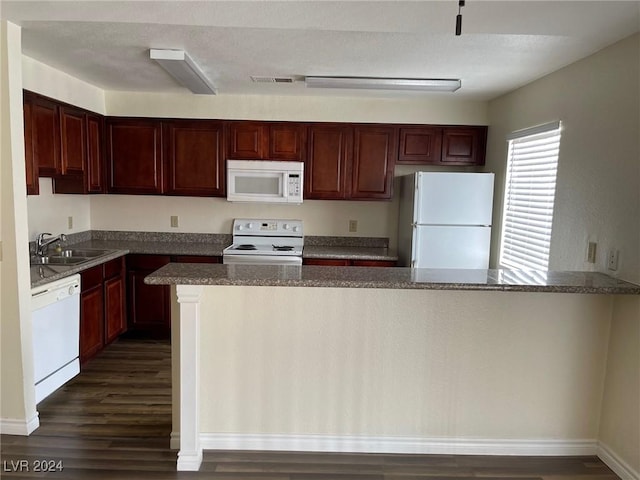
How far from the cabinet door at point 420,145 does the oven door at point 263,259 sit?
55.6 inches

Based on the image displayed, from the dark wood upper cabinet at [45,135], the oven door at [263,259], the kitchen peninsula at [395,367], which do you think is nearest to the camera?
the kitchen peninsula at [395,367]

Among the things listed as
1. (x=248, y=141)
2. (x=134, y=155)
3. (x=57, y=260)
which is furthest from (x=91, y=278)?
(x=248, y=141)

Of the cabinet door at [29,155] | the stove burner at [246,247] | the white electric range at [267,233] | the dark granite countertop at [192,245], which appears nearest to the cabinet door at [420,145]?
the dark granite countertop at [192,245]

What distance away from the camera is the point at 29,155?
9.36 feet

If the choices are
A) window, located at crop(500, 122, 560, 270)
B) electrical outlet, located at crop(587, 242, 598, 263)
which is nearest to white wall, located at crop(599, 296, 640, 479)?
electrical outlet, located at crop(587, 242, 598, 263)

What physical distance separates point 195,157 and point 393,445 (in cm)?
307

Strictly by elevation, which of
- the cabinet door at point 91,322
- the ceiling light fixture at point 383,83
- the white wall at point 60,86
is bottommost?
the cabinet door at point 91,322

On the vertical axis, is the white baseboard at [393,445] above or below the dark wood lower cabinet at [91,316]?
below

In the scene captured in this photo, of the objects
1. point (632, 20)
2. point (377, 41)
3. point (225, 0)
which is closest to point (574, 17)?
point (632, 20)

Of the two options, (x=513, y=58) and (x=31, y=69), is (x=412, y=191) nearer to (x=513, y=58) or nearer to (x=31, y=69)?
(x=513, y=58)

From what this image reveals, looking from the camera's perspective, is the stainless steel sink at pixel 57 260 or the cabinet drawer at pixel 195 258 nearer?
the stainless steel sink at pixel 57 260

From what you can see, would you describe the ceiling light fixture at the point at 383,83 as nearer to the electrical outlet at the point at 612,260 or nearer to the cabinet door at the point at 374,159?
the cabinet door at the point at 374,159

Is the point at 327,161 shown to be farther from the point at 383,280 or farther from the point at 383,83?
the point at 383,280

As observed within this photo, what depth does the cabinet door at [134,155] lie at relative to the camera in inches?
165
